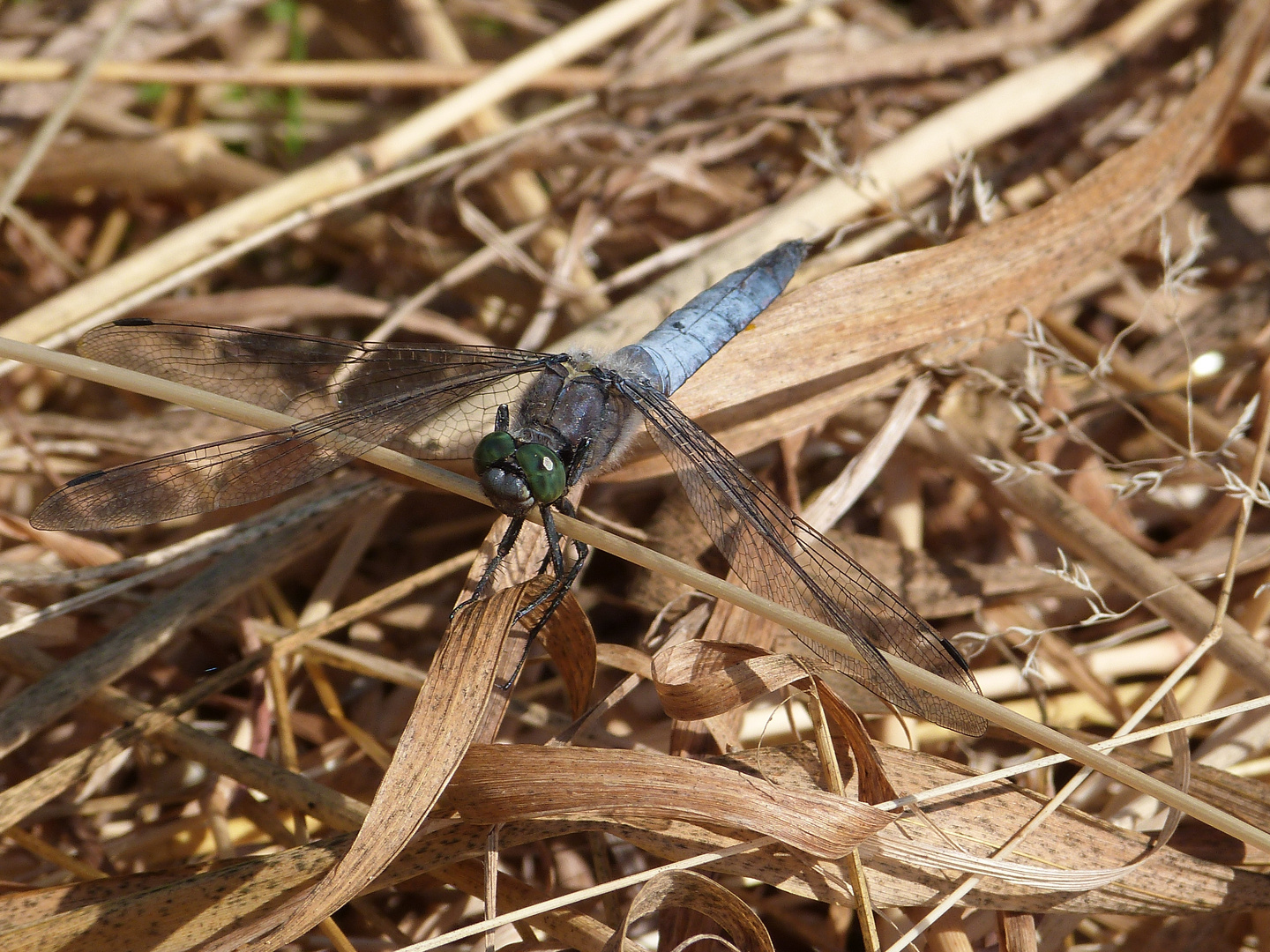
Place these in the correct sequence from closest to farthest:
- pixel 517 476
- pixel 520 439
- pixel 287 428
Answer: pixel 287 428
pixel 517 476
pixel 520 439

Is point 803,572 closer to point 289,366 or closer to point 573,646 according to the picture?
point 573,646

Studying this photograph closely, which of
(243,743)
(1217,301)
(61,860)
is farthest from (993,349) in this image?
(61,860)

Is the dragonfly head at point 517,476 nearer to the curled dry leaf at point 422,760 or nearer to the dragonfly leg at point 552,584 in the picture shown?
the dragonfly leg at point 552,584

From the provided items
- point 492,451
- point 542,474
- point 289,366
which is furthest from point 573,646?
point 289,366

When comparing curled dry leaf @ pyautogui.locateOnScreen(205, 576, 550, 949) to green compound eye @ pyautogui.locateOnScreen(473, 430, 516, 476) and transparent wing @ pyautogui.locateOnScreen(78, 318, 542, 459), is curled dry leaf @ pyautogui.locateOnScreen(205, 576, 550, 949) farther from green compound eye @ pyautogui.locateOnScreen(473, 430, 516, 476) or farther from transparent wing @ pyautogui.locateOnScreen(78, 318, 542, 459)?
transparent wing @ pyautogui.locateOnScreen(78, 318, 542, 459)

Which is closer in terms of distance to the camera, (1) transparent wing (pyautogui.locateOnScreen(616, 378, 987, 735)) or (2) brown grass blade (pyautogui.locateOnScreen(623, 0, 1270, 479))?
(1) transparent wing (pyautogui.locateOnScreen(616, 378, 987, 735))

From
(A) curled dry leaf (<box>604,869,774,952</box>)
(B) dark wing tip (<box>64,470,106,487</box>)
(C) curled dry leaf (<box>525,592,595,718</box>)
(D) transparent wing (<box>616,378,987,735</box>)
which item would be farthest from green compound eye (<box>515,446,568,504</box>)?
(B) dark wing tip (<box>64,470,106,487</box>)
